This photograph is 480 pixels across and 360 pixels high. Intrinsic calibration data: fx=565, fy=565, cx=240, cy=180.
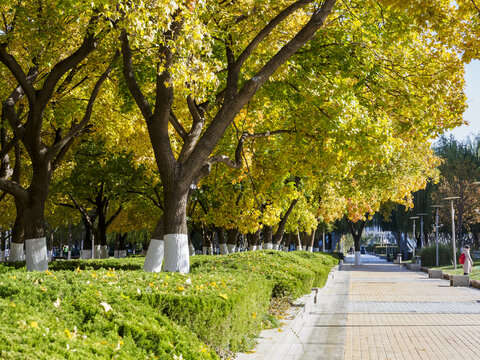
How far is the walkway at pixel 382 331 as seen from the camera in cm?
870

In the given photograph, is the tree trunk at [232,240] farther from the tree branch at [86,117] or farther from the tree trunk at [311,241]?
the tree branch at [86,117]

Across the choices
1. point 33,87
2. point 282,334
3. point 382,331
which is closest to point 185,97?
point 282,334

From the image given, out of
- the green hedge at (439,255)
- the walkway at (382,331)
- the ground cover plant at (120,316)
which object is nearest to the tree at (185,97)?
the ground cover plant at (120,316)

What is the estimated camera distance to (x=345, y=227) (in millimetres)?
61688

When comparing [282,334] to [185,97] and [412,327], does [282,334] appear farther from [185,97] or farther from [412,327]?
[185,97]

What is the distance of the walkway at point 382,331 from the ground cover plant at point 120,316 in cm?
93

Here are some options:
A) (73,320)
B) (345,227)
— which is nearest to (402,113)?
(73,320)

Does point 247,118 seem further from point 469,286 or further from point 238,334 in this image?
point 469,286

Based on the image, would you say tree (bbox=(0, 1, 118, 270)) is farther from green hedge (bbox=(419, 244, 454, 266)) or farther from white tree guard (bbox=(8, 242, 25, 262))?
green hedge (bbox=(419, 244, 454, 266))

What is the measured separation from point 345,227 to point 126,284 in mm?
57242

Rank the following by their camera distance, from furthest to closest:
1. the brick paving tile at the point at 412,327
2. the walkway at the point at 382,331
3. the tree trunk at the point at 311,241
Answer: the tree trunk at the point at 311,241, the brick paving tile at the point at 412,327, the walkway at the point at 382,331

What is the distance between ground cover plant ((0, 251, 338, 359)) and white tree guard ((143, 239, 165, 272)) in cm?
340

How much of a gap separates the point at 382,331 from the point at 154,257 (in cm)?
465

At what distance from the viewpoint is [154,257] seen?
10938 mm
